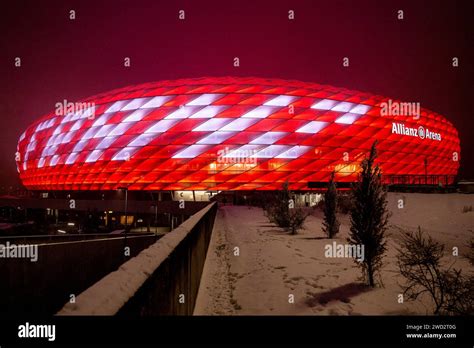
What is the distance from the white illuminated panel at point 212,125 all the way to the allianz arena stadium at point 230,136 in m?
0.11

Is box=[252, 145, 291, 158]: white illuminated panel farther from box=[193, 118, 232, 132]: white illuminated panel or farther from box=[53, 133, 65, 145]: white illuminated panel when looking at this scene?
box=[53, 133, 65, 145]: white illuminated panel

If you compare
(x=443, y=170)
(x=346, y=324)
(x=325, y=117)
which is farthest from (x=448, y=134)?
(x=346, y=324)

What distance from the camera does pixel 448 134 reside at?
4766 centimetres

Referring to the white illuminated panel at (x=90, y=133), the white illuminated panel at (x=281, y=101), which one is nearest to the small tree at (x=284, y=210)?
the white illuminated panel at (x=281, y=101)

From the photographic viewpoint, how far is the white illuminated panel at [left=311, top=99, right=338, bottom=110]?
35.1 meters

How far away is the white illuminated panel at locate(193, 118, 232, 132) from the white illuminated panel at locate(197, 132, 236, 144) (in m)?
0.63

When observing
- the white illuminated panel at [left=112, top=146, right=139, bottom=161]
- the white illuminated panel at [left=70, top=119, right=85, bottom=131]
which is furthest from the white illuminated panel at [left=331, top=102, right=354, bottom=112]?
the white illuminated panel at [left=70, top=119, right=85, bottom=131]

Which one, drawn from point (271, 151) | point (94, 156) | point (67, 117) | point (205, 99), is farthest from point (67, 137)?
point (271, 151)

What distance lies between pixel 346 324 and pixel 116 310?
2201mm

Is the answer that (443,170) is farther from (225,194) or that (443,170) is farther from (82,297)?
(82,297)

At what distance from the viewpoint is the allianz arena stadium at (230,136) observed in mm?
33469

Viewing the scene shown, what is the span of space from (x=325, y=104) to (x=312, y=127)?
11.5ft

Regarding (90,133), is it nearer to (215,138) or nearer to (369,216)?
(215,138)

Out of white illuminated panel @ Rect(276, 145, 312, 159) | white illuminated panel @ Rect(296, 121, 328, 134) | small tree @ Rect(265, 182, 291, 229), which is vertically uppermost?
white illuminated panel @ Rect(296, 121, 328, 134)
